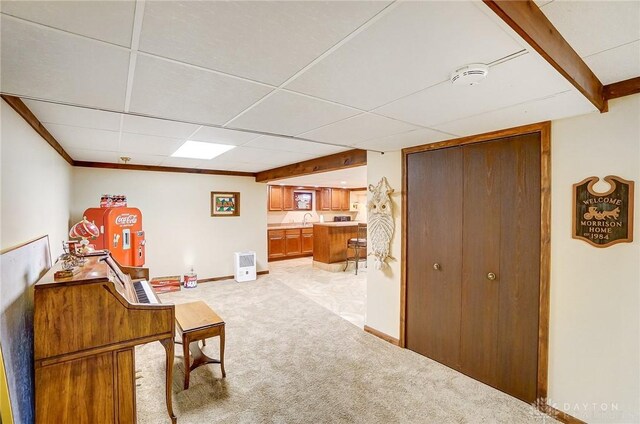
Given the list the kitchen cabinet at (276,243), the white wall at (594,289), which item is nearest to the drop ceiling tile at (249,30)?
the white wall at (594,289)

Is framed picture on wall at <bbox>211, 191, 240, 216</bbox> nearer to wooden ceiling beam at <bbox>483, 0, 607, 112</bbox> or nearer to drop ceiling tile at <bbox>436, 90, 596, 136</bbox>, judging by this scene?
drop ceiling tile at <bbox>436, 90, 596, 136</bbox>

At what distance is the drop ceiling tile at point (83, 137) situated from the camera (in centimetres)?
255

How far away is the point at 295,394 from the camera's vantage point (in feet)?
7.74

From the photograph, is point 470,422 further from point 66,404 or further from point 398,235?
point 66,404

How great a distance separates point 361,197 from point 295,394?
Result: 8.19 m

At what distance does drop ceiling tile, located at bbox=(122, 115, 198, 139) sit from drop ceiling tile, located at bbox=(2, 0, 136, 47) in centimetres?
127

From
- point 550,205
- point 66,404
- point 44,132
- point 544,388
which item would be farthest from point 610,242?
point 44,132

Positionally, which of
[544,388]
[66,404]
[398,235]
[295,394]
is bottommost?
[295,394]

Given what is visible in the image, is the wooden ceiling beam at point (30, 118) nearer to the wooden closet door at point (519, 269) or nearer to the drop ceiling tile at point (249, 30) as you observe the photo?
the drop ceiling tile at point (249, 30)

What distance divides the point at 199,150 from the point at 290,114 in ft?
6.83

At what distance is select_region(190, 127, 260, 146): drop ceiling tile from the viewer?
2594mm

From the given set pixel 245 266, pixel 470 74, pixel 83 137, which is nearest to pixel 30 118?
pixel 83 137

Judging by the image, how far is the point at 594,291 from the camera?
6.28 feet

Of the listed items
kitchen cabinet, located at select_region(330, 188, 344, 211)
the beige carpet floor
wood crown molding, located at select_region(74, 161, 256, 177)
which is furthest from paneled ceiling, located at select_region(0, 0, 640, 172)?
kitchen cabinet, located at select_region(330, 188, 344, 211)
